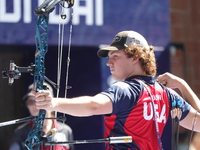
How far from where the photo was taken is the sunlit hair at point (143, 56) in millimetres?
2846

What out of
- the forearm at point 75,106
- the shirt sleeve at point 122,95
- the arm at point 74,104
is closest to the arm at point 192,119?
the shirt sleeve at point 122,95

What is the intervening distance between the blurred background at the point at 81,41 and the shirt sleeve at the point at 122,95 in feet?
6.25

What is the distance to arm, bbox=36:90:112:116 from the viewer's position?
90.9 inches

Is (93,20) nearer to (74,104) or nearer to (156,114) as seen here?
(156,114)

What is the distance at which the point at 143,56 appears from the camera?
286 centimetres

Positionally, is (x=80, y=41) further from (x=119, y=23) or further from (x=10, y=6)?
(x=10, y=6)

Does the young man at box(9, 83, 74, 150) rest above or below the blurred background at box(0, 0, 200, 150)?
below

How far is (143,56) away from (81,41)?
1.87m

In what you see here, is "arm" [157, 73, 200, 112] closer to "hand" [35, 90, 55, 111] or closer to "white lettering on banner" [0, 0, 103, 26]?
"hand" [35, 90, 55, 111]

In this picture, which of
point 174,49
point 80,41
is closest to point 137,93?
point 80,41

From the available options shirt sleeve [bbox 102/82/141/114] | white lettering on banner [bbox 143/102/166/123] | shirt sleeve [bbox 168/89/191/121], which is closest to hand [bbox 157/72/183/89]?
shirt sleeve [bbox 168/89/191/121]

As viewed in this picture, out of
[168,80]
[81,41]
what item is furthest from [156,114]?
[81,41]

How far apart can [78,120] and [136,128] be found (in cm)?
206

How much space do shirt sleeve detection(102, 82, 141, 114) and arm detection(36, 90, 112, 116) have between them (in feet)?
0.15
